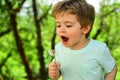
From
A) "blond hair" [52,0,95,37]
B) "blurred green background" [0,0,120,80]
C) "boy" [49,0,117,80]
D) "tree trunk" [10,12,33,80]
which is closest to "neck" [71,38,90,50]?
"boy" [49,0,117,80]

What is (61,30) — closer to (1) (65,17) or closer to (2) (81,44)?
(1) (65,17)

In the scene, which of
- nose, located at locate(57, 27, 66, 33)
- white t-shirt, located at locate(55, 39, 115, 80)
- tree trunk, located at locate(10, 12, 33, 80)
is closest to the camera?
nose, located at locate(57, 27, 66, 33)

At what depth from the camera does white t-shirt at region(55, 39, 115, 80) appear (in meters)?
3.15

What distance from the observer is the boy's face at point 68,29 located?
3029 mm

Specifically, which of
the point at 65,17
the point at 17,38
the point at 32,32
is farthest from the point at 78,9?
the point at 32,32

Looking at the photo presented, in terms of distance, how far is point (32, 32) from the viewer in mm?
13039

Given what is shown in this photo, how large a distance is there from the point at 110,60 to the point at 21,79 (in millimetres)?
11608

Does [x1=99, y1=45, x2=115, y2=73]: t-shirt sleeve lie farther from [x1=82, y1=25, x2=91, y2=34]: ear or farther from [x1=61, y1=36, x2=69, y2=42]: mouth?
[x1=61, y1=36, x2=69, y2=42]: mouth

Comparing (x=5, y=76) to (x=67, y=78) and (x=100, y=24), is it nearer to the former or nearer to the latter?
(x=100, y=24)

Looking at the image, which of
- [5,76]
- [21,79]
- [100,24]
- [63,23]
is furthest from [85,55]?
[21,79]

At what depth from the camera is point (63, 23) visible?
121 inches

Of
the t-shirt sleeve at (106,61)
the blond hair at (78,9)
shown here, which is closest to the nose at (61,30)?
the blond hair at (78,9)

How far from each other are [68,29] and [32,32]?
395 inches

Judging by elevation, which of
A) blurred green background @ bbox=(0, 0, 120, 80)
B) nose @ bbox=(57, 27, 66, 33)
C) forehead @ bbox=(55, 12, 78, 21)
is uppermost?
forehead @ bbox=(55, 12, 78, 21)
